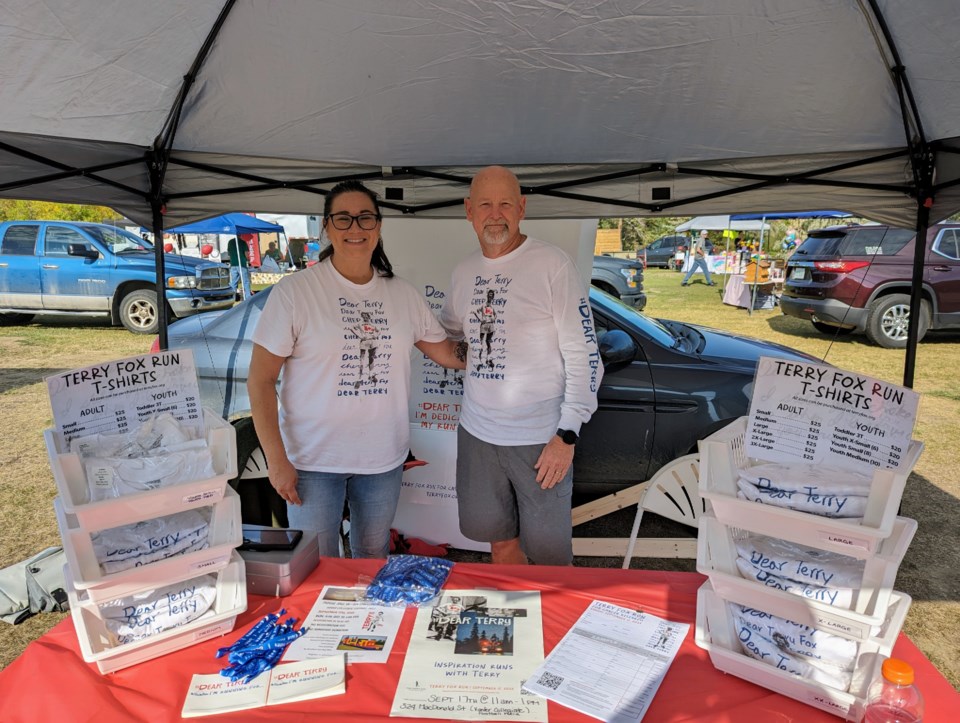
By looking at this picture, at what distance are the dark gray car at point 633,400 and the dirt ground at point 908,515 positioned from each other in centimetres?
57

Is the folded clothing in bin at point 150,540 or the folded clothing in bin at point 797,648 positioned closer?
the folded clothing in bin at point 797,648

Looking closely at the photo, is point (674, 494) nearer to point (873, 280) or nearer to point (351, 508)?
point (351, 508)

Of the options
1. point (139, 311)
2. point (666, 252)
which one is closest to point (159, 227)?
point (139, 311)

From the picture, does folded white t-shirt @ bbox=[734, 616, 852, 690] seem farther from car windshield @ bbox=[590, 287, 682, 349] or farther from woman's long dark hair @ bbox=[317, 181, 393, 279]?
car windshield @ bbox=[590, 287, 682, 349]

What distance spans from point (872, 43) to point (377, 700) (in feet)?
7.47

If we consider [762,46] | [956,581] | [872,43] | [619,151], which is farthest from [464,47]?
[956,581]

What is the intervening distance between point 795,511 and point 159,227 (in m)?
2.73

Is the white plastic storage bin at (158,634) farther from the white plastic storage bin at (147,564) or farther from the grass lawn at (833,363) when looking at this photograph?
the grass lawn at (833,363)

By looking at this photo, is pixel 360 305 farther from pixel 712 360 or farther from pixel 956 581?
pixel 956 581

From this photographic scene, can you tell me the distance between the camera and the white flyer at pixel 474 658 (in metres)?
1.07

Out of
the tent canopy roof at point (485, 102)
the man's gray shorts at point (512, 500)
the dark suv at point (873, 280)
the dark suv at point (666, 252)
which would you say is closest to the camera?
the tent canopy roof at point (485, 102)

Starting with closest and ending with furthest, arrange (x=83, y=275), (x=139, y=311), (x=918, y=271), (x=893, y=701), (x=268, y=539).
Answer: (x=893, y=701) → (x=268, y=539) → (x=918, y=271) → (x=83, y=275) → (x=139, y=311)

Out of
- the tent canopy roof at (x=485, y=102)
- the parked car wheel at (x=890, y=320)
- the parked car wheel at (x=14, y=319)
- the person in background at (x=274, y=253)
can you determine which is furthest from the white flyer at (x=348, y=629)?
the person in background at (x=274, y=253)

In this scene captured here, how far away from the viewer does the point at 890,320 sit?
306 inches
